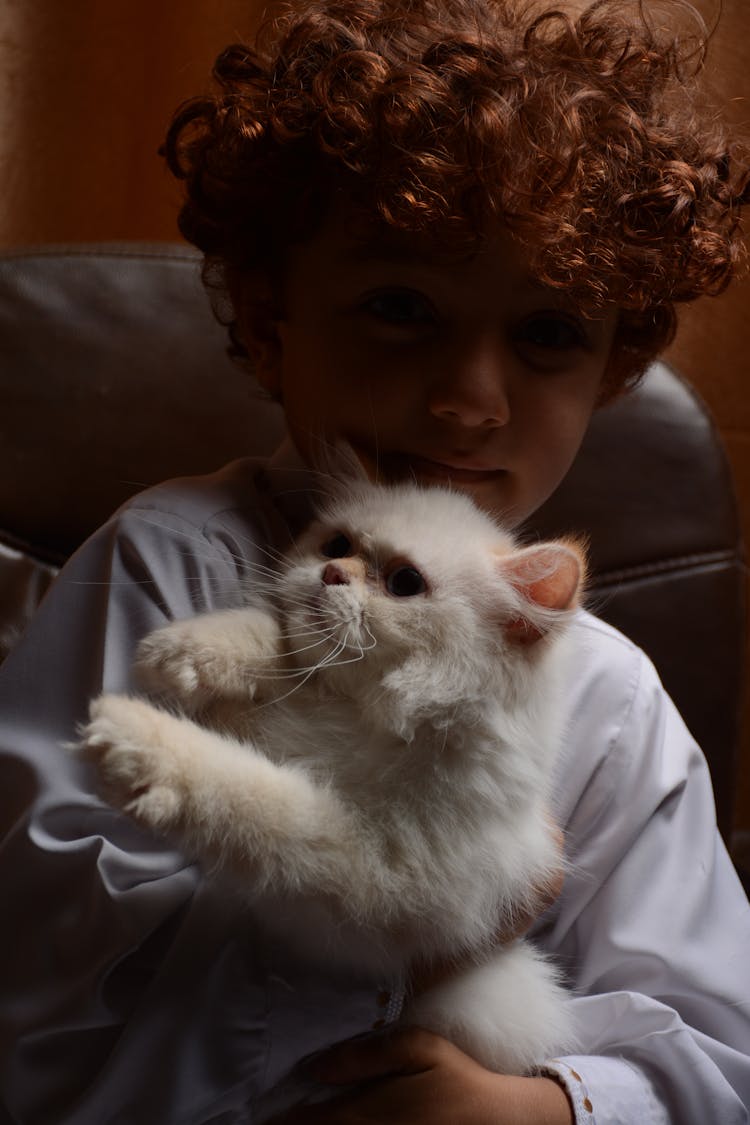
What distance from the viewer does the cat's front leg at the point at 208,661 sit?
85 cm

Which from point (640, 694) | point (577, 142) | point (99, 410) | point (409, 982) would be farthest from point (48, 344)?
point (409, 982)

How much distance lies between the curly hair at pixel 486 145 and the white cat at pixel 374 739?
346 mm

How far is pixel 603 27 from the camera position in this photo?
127 cm

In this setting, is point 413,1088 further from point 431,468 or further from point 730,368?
point 730,368

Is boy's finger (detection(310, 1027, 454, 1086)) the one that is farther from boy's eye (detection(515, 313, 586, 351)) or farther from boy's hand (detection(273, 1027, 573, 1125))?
boy's eye (detection(515, 313, 586, 351))

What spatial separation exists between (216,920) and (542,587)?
1.28ft

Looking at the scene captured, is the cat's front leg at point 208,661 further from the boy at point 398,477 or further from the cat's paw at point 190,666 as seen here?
the boy at point 398,477

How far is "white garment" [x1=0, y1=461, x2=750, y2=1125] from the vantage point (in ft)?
3.01

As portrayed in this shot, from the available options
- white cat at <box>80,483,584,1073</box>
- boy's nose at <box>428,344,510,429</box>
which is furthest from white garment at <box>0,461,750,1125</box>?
boy's nose at <box>428,344,510,429</box>

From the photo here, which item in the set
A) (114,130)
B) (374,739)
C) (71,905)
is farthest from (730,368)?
(71,905)

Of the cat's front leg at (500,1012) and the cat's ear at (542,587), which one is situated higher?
the cat's ear at (542,587)

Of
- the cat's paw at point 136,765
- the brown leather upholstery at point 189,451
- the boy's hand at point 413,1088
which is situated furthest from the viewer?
the brown leather upholstery at point 189,451

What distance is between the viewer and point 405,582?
2.96 ft

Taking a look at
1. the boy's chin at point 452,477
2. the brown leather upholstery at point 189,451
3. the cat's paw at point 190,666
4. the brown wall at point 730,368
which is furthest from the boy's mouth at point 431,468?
the brown wall at point 730,368
